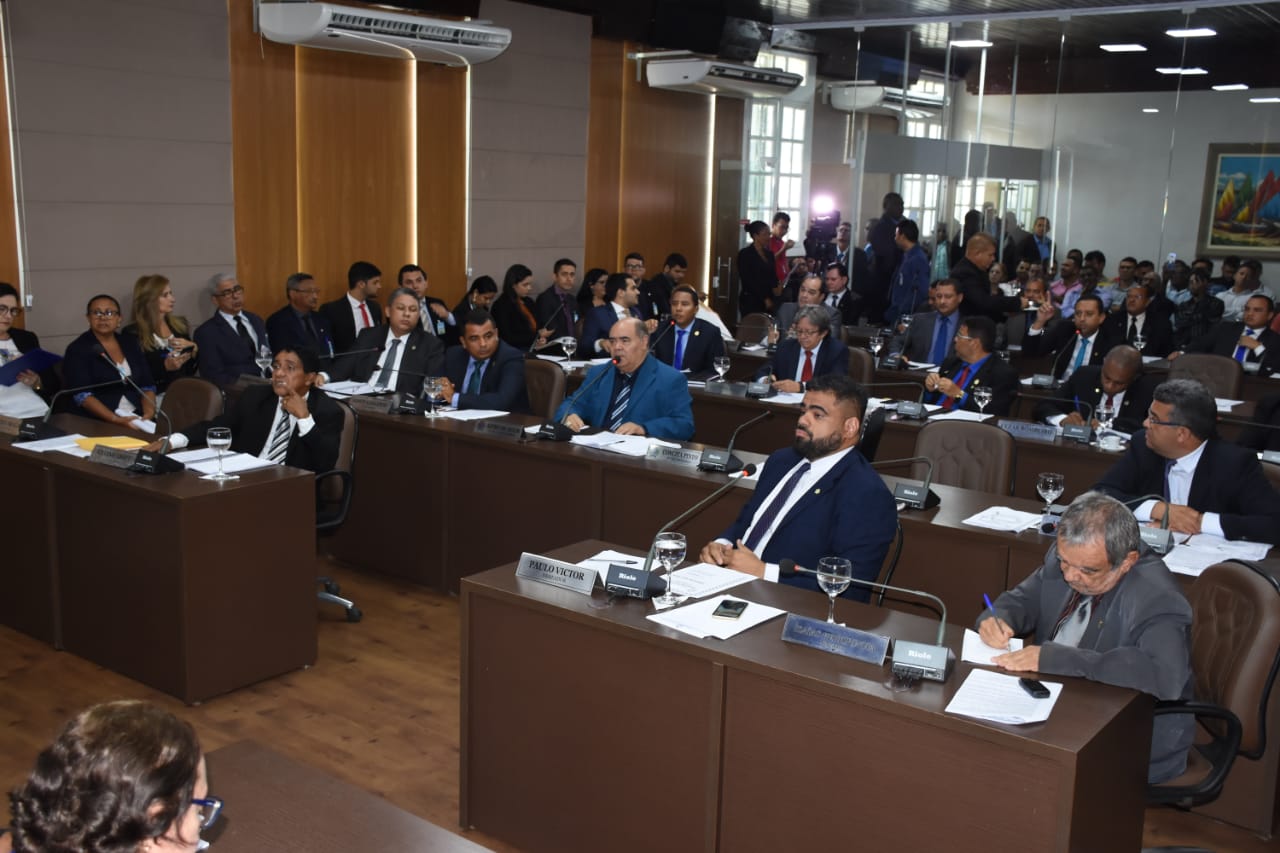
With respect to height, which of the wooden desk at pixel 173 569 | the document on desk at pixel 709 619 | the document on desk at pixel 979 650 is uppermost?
the document on desk at pixel 979 650

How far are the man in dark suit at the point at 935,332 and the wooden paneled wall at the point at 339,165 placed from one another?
3825 millimetres

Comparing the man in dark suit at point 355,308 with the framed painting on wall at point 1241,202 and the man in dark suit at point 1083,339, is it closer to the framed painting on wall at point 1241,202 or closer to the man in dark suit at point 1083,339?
the man in dark suit at point 1083,339

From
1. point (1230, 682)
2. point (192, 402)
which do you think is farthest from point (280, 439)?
point (1230, 682)

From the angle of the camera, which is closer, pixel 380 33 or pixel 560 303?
pixel 380 33

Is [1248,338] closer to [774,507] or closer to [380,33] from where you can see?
[774,507]

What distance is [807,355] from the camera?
6621 mm

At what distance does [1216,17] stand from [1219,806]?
310 inches

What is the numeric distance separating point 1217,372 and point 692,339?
2.98 m

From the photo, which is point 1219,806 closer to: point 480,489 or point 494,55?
point 480,489

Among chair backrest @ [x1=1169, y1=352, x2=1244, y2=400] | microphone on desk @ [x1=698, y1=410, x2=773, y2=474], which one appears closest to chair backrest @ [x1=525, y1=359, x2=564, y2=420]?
microphone on desk @ [x1=698, y1=410, x2=773, y2=474]

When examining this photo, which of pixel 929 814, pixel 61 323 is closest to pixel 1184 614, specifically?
pixel 929 814

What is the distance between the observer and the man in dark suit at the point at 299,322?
769 cm

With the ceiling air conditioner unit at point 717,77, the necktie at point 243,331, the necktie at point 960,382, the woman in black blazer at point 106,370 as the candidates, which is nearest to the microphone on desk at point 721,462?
the necktie at point 960,382

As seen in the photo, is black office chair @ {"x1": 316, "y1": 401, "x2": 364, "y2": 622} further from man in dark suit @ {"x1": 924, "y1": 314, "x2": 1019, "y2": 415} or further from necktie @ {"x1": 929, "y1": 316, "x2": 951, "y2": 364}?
necktie @ {"x1": 929, "y1": 316, "x2": 951, "y2": 364}
